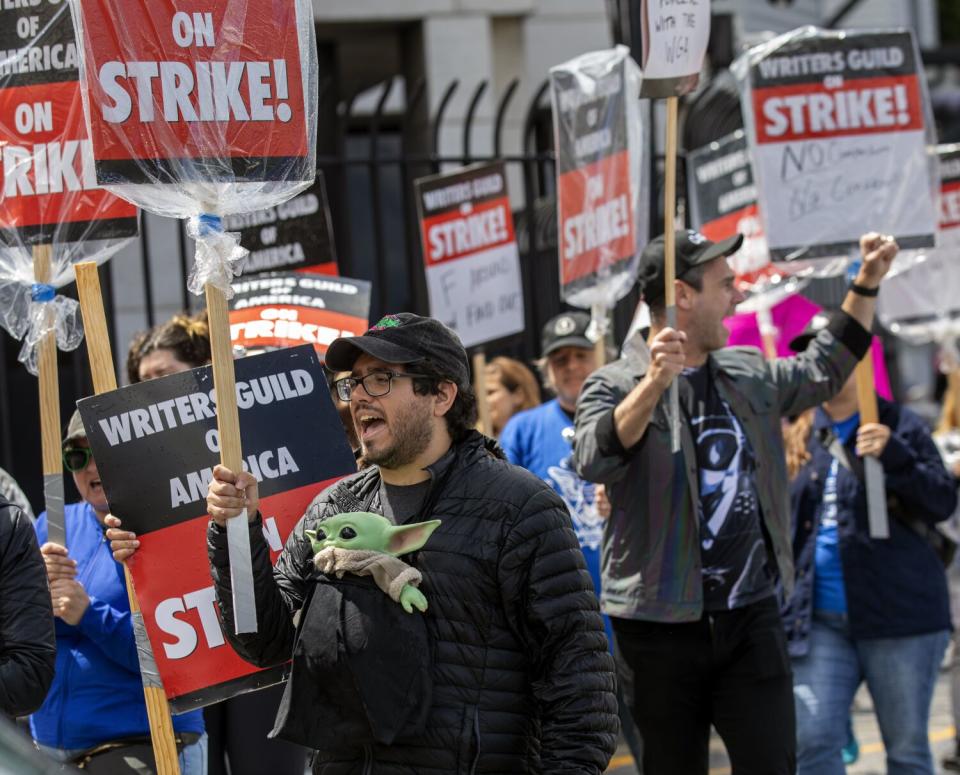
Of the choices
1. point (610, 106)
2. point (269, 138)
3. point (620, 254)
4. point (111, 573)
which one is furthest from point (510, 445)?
point (269, 138)

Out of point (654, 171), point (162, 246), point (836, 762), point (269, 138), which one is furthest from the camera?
point (162, 246)

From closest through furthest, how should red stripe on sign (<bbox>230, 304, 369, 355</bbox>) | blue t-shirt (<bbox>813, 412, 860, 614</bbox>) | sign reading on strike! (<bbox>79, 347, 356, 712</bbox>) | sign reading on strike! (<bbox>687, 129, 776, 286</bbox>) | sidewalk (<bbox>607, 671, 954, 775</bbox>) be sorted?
1. sign reading on strike! (<bbox>79, 347, 356, 712</bbox>)
2. red stripe on sign (<bbox>230, 304, 369, 355</bbox>)
3. blue t-shirt (<bbox>813, 412, 860, 614</bbox>)
4. sidewalk (<bbox>607, 671, 954, 775</bbox>)
5. sign reading on strike! (<bbox>687, 129, 776, 286</bbox>)

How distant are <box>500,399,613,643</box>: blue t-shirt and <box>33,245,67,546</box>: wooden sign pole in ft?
8.09

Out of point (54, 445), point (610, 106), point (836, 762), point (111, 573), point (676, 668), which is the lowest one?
point (836, 762)

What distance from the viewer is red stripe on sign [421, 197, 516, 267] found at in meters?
7.72

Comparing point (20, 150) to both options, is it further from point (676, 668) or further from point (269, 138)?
point (676, 668)

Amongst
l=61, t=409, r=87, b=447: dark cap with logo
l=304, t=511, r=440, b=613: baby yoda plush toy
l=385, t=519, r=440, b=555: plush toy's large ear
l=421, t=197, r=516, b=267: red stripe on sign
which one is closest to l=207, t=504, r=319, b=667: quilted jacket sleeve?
l=304, t=511, r=440, b=613: baby yoda plush toy

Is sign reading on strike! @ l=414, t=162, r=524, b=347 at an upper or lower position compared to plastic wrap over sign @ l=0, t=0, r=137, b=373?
lower

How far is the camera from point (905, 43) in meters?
6.56

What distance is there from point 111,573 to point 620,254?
105 inches

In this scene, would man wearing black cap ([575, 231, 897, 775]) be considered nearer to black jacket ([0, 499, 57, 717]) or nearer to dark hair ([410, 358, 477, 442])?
dark hair ([410, 358, 477, 442])

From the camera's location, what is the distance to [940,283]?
29.0 ft

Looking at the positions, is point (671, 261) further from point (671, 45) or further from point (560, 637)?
point (560, 637)

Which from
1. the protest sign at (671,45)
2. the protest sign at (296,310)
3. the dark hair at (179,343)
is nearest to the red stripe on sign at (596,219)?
the protest sign at (296,310)
